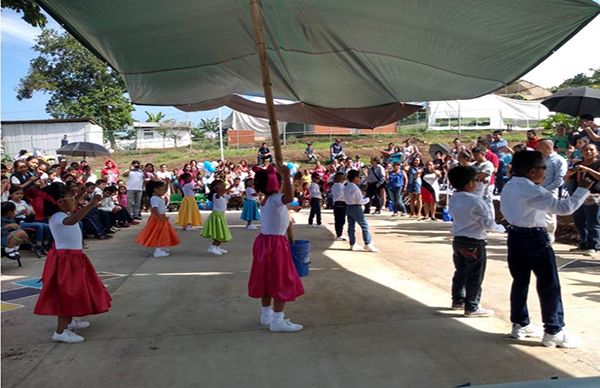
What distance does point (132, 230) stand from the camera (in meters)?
12.8

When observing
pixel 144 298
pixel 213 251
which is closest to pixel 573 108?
pixel 213 251

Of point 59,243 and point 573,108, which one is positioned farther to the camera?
point 573,108

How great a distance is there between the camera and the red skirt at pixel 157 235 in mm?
8750

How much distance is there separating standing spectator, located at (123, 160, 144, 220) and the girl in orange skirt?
622cm

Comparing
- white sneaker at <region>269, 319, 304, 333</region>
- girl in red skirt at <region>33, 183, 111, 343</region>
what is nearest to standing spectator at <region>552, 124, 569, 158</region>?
white sneaker at <region>269, 319, 304, 333</region>

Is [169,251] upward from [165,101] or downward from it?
downward

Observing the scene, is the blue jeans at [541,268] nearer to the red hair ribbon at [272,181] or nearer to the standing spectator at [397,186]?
the red hair ribbon at [272,181]

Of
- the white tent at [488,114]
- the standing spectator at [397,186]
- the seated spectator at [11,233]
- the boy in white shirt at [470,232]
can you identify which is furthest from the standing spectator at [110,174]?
the white tent at [488,114]

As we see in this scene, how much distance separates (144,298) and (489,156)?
28.0 ft

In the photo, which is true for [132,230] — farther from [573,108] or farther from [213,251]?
[573,108]

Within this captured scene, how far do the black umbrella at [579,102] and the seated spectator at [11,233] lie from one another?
11.3m

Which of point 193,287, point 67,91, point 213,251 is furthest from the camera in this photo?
point 67,91

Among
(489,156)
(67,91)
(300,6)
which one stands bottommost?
(489,156)

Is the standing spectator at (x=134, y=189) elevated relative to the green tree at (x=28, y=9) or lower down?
lower down
